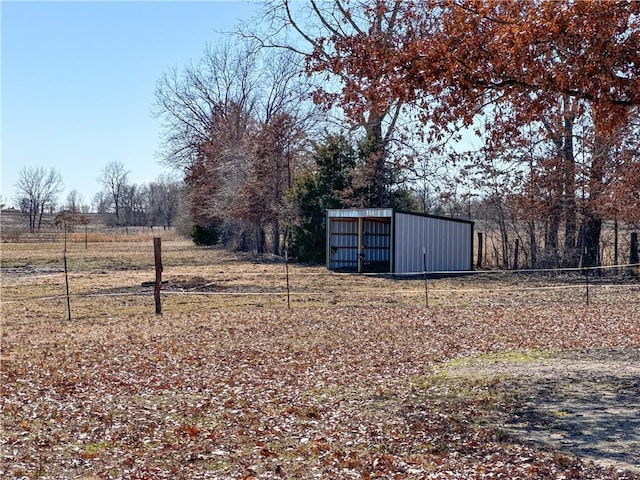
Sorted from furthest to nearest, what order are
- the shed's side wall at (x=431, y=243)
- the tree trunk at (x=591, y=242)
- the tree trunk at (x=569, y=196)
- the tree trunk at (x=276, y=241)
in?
the tree trunk at (x=276, y=241) → the shed's side wall at (x=431, y=243) → the tree trunk at (x=569, y=196) → the tree trunk at (x=591, y=242)

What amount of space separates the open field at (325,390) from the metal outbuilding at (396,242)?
7.74 meters

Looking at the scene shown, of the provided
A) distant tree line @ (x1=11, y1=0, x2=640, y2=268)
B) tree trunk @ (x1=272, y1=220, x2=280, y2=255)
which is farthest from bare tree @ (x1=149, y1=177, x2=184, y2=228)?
tree trunk @ (x1=272, y1=220, x2=280, y2=255)

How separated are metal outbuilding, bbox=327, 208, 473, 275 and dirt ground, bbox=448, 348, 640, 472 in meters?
14.9

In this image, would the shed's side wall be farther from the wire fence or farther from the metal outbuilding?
the wire fence

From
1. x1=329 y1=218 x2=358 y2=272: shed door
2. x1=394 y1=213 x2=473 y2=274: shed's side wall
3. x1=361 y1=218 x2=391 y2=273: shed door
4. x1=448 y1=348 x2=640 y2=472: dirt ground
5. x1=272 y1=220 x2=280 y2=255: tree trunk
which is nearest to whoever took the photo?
x1=448 y1=348 x2=640 y2=472: dirt ground

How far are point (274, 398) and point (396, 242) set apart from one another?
1713cm

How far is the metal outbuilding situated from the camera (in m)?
24.6

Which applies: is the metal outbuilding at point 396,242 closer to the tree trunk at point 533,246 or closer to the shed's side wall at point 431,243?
the shed's side wall at point 431,243

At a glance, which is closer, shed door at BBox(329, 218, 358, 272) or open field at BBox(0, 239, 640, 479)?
open field at BBox(0, 239, 640, 479)

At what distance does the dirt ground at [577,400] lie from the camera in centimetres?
562

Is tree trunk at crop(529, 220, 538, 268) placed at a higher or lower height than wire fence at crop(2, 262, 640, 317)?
higher

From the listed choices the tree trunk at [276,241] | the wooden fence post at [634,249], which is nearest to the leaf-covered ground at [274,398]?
the wooden fence post at [634,249]

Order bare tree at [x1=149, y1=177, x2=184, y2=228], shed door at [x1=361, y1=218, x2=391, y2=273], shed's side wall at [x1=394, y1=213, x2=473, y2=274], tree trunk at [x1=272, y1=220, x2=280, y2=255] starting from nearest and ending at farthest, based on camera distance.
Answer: shed's side wall at [x1=394, y1=213, x2=473, y2=274] < shed door at [x1=361, y1=218, x2=391, y2=273] < tree trunk at [x1=272, y1=220, x2=280, y2=255] < bare tree at [x1=149, y1=177, x2=184, y2=228]

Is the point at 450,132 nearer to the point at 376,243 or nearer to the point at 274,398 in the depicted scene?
the point at 274,398
